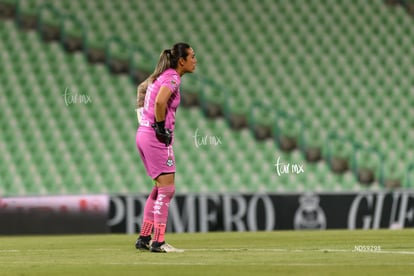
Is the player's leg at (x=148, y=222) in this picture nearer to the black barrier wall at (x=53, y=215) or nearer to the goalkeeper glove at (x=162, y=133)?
the goalkeeper glove at (x=162, y=133)

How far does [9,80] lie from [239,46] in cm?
449

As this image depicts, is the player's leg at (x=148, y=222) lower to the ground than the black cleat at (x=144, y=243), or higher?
higher

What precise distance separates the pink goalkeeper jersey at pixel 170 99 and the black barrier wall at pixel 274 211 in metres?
5.22

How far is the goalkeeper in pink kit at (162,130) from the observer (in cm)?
877

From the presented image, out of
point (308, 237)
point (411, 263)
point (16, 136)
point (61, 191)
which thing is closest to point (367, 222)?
point (308, 237)

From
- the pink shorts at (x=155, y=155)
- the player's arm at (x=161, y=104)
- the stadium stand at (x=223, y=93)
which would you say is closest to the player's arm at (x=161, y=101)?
the player's arm at (x=161, y=104)

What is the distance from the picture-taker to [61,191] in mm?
15812

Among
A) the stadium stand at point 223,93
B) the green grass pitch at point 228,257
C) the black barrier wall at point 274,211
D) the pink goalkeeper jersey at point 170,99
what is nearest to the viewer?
the green grass pitch at point 228,257

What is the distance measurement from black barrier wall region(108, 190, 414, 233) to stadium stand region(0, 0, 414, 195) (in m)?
1.72

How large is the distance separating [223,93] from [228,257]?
10.1m

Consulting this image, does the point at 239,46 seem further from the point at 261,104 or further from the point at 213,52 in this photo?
the point at 261,104

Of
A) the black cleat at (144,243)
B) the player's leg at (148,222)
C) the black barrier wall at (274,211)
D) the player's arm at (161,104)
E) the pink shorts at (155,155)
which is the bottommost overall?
the black barrier wall at (274,211)

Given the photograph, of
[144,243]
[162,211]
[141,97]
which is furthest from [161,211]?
[141,97]

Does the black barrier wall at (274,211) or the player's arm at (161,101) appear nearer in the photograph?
the player's arm at (161,101)
